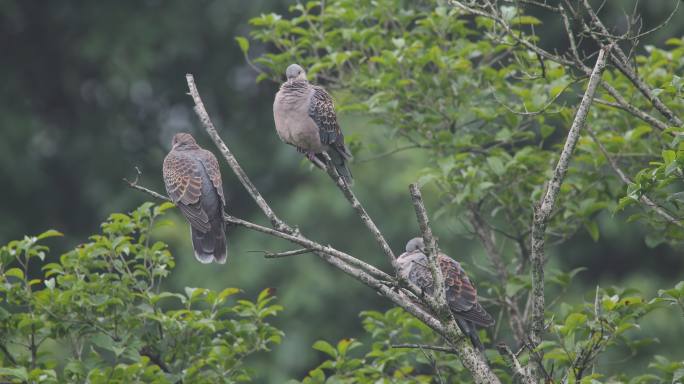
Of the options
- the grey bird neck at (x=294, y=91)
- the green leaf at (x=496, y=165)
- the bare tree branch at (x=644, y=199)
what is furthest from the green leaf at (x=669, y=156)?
the grey bird neck at (x=294, y=91)

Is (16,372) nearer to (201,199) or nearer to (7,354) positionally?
(7,354)

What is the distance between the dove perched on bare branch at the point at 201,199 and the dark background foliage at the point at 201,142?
5.00m

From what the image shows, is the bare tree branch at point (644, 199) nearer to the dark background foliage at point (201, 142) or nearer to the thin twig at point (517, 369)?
the thin twig at point (517, 369)

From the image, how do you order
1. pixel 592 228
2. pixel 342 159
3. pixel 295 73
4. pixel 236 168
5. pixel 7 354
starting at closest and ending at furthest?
1. pixel 236 168
2. pixel 7 354
3. pixel 592 228
4. pixel 342 159
5. pixel 295 73

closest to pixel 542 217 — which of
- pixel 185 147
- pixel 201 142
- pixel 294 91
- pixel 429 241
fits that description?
pixel 429 241

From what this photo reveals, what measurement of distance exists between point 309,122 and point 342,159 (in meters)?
0.33

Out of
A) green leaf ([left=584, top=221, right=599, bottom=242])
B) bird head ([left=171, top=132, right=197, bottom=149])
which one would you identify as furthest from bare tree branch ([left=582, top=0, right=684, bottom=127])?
bird head ([left=171, top=132, right=197, bottom=149])

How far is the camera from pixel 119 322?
5.20 m

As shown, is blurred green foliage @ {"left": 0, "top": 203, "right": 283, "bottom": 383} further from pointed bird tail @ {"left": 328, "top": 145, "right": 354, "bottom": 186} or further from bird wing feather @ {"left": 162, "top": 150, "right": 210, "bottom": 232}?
pointed bird tail @ {"left": 328, "top": 145, "right": 354, "bottom": 186}

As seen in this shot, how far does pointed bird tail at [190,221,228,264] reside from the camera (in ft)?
20.4

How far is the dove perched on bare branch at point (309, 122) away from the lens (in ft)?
19.8

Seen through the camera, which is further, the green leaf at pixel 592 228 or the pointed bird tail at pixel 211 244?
the pointed bird tail at pixel 211 244

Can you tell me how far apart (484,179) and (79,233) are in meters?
9.93

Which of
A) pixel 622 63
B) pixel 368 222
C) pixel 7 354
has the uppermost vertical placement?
pixel 622 63
